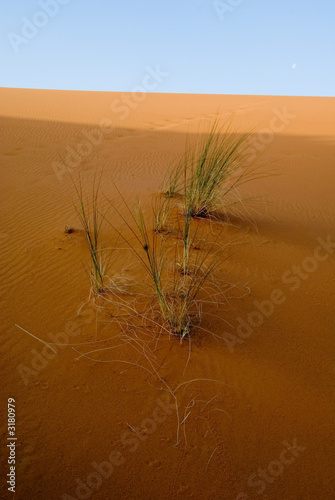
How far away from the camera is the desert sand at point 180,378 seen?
1486mm

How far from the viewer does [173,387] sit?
182 centimetres

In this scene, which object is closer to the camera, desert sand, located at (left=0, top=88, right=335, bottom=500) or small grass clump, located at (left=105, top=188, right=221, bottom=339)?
desert sand, located at (left=0, top=88, right=335, bottom=500)

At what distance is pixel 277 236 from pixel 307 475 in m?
2.34

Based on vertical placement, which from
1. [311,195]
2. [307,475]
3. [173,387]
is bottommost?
[307,475]

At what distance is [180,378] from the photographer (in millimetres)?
1862

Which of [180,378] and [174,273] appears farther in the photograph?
[174,273]

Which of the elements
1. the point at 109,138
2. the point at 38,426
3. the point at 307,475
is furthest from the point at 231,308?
the point at 109,138

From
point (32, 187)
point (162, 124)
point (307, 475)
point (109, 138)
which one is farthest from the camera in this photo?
point (162, 124)

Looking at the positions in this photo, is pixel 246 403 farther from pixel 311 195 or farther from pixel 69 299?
pixel 311 195

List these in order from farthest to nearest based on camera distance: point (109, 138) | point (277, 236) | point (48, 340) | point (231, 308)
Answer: point (109, 138)
point (277, 236)
point (231, 308)
point (48, 340)

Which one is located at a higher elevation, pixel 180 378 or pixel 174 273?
pixel 174 273

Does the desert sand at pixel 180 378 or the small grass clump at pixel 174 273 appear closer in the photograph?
the desert sand at pixel 180 378

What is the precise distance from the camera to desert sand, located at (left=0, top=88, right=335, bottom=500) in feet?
4.88

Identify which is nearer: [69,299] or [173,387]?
[173,387]
